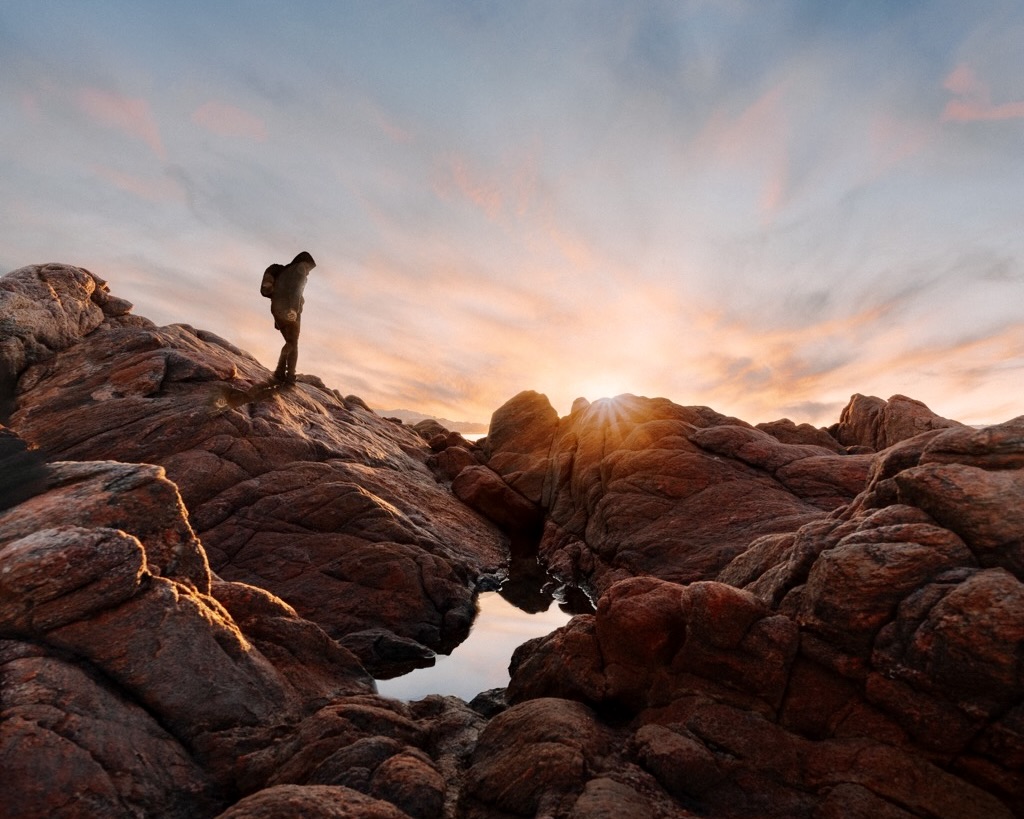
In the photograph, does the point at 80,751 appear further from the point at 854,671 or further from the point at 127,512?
the point at 854,671

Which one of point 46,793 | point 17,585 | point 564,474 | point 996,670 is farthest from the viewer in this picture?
point 564,474

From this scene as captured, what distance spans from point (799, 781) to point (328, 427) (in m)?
27.4

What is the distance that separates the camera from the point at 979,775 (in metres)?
8.80

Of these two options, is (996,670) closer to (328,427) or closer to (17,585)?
(17,585)

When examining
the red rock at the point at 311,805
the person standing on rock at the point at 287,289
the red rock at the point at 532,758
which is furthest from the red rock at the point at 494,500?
the red rock at the point at 311,805

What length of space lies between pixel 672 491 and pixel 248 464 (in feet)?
68.5

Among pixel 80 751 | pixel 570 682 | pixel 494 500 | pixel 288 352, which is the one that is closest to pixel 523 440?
pixel 494 500

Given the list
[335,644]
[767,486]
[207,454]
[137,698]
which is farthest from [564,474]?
[137,698]

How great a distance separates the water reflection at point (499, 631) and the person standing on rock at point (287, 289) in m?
17.9

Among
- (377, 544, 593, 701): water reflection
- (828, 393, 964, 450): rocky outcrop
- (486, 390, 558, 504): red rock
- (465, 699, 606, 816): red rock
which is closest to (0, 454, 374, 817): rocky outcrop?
(465, 699, 606, 816): red rock

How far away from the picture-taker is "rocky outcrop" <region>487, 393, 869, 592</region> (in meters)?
25.5

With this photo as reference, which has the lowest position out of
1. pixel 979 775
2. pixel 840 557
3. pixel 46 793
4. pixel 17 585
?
pixel 46 793

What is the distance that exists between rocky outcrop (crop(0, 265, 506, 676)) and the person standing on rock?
12.7 ft

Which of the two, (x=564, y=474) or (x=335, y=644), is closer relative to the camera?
(x=335, y=644)
